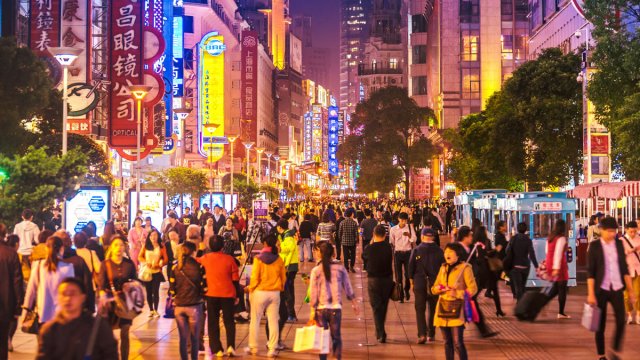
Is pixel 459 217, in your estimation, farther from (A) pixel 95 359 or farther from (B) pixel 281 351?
(A) pixel 95 359

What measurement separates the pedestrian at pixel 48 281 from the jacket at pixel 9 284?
0.93ft

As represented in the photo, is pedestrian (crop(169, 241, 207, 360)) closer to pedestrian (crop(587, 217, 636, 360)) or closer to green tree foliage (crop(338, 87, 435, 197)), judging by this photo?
pedestrian (crop(587, 217, 636, 360))

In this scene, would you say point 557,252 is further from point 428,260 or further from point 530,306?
point 530,306

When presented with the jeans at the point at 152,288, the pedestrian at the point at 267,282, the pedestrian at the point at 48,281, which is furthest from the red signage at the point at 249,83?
the pedestrian at the point at 48,281

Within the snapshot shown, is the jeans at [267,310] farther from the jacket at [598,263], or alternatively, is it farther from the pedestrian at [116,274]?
the jacket at [598,263]

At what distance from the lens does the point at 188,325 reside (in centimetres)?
1114

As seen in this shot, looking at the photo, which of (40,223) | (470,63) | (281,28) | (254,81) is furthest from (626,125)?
(281,28)

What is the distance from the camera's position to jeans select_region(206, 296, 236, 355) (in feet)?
39.8

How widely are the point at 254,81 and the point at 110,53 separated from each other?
74403mm

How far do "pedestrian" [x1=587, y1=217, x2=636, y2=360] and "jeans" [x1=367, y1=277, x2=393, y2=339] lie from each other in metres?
3.38

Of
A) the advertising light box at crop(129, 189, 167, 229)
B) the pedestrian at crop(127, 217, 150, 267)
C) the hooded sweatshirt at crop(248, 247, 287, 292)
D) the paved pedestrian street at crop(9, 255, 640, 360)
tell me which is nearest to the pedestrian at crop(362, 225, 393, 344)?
the paved pedestrian street at crop(9, 255, 640, 360)

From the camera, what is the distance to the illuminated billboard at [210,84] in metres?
90.1

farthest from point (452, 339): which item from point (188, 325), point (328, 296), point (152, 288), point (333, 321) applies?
point (152, 288)

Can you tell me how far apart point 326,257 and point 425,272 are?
216cm
